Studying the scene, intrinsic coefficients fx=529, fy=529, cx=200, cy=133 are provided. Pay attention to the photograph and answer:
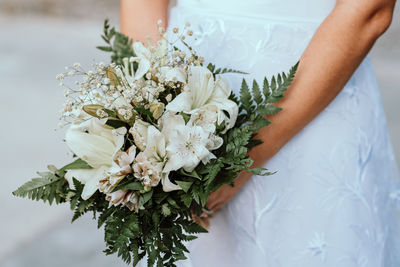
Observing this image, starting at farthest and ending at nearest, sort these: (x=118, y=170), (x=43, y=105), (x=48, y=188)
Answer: (x=43, y=105) < (x=48, y=188) < (x=118, y=170)

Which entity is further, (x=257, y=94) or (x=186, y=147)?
(x=257, y=94)

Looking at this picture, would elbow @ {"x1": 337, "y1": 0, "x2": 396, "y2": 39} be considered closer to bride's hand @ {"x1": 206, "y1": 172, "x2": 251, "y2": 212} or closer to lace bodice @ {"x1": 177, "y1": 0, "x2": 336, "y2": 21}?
lace bodice @ {"x1": 177, "y1": 0, "x2": 336, "y2": 21}

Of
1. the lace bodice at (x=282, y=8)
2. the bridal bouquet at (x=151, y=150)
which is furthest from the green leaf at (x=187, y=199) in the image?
the lace bodice at (x=282, y=8)

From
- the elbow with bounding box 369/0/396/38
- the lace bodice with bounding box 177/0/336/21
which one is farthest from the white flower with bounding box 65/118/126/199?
the elbow with bounding box 369/0/396/38

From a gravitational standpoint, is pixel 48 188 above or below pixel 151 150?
below

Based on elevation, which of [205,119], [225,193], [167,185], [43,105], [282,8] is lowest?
[43,105]

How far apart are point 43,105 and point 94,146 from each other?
3879 millimetres

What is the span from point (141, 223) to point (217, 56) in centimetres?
47

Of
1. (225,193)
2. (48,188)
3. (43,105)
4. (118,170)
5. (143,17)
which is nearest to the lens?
(118,170)

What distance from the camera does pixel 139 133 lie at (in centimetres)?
101

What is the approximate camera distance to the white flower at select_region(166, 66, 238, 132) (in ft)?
3.42

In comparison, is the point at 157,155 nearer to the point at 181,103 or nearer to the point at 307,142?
the point at 181,103

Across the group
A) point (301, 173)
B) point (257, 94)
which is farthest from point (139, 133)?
point (301, 173)

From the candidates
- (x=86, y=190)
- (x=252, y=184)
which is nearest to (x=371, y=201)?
(x=252, y=184)
